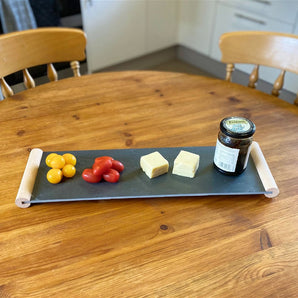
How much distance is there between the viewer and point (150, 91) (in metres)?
1.25

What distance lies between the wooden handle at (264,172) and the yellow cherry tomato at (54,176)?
20.6 inches

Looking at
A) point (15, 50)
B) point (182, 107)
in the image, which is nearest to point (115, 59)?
point (15, 50)

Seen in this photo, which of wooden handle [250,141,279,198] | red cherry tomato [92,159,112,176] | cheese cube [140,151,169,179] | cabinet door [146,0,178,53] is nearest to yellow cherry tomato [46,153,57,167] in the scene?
red cherry tomato [92,159,112,176]

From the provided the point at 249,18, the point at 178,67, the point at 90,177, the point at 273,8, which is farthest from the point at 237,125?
the point at 178,67

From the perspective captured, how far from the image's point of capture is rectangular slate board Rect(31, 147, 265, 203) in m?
0.79

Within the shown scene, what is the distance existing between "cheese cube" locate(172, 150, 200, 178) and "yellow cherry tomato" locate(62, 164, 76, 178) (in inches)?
10.3

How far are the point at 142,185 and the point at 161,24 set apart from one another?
2651 mm

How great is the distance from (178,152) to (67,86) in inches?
23.0

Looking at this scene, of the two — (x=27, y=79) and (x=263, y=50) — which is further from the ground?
(x=263, y=50)

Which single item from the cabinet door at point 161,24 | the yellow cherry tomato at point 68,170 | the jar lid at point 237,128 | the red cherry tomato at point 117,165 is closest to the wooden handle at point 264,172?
the jar lid at point 237,128

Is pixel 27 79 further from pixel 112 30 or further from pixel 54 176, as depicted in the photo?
pixel 112 30

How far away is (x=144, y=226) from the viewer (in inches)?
29.4

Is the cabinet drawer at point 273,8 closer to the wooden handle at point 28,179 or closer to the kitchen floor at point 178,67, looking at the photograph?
the kitchen floor at point 178,67

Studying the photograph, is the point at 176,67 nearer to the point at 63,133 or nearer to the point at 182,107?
the point at 182,107
